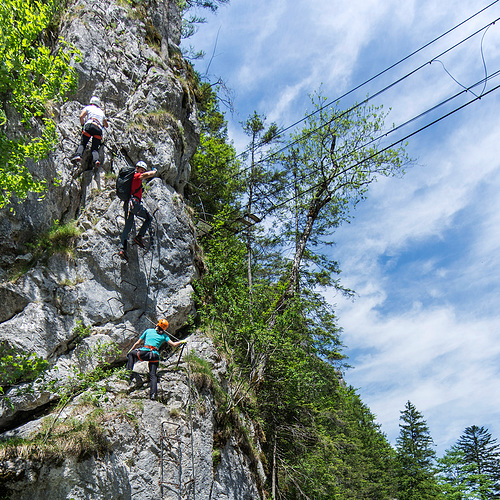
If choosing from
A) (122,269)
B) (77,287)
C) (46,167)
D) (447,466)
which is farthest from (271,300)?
(447,466)

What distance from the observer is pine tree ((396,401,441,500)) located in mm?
27234

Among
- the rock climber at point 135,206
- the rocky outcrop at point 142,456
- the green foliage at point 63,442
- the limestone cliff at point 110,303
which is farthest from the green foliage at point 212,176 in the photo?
the green foliage at point 63,442

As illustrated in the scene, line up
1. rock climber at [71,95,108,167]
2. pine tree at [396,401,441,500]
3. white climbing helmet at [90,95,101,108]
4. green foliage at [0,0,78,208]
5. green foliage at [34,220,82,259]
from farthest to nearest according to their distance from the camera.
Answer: pine tree at [396,401,441,500]
white climbing helmet at [90,95,101,108]
rock climber at [71,95,108,167]
green foliage at [34,220,82,259]
green foliage at [0,0,78,208]

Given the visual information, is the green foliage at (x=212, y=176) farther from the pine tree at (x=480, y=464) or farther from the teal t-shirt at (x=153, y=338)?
the pine tree at (x=480, y=464)

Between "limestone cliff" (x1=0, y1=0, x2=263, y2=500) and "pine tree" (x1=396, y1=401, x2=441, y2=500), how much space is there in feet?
73.7

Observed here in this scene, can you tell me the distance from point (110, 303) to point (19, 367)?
2.45 m

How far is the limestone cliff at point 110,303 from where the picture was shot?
7.50m

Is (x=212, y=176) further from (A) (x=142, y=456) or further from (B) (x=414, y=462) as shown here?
(B) (x=414, y=462)

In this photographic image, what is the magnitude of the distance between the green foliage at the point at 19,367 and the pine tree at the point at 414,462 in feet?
90.3

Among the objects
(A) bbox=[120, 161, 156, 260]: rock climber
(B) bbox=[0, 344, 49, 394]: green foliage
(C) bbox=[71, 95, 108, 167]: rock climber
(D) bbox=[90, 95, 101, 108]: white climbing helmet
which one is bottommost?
(B) bbox=[0, 344, 49, 394]: green foliage

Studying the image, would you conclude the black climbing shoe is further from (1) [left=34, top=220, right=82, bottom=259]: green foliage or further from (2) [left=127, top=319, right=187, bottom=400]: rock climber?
(2) [left=127, top=319, right=187, bottom=400]: rock climber

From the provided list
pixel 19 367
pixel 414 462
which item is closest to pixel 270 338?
pixel 19 367

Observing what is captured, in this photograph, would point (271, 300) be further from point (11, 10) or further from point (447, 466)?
point (447, 466)

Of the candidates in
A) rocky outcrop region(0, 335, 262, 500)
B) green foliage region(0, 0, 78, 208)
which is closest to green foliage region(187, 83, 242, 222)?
green foliage region(0, 0, 78, 208)
